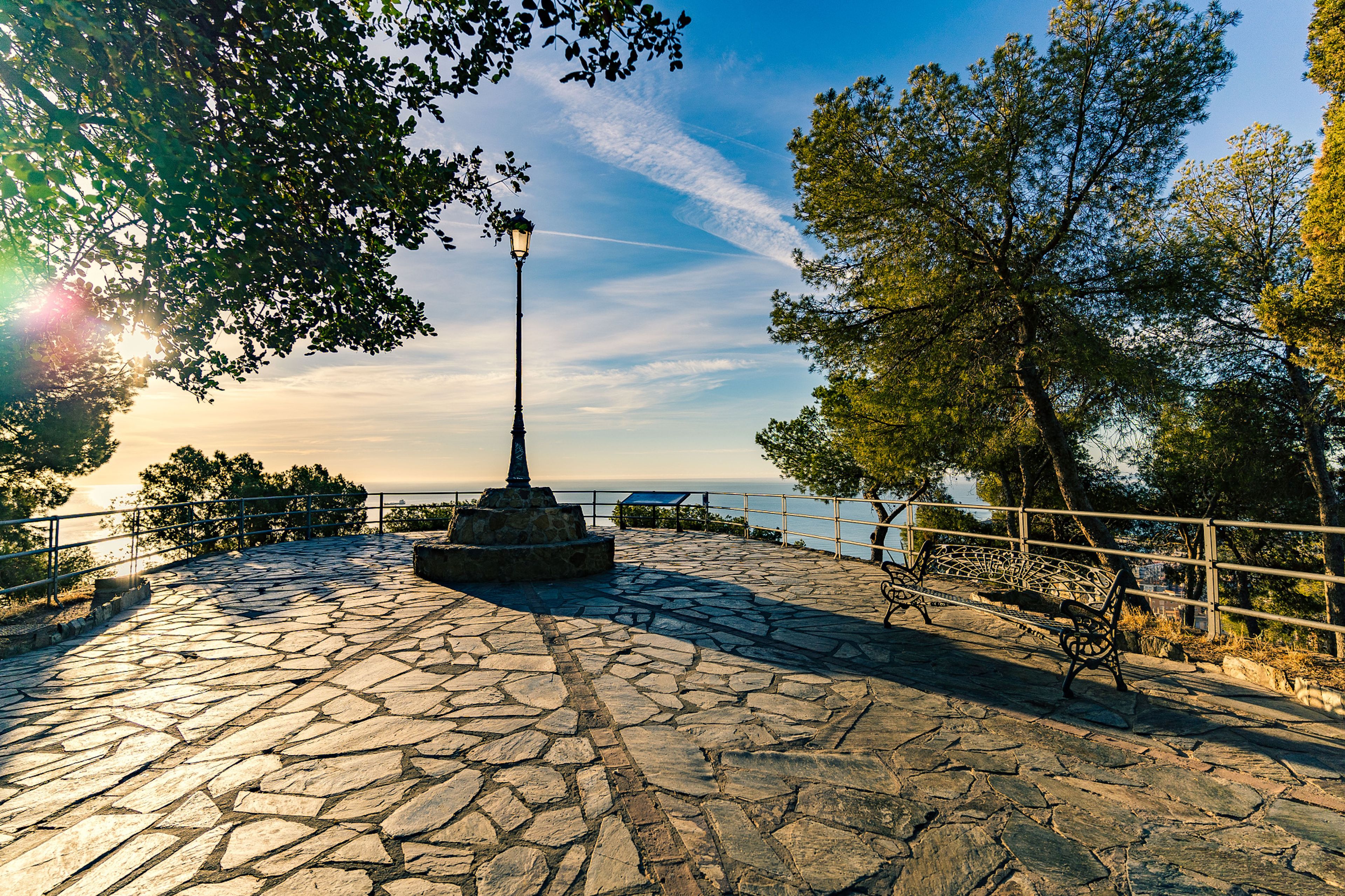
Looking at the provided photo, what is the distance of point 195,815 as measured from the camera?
2627mm

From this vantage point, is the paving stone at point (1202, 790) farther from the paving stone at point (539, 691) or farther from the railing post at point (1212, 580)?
the paving stone at point (539, 691)

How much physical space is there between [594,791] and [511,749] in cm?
69

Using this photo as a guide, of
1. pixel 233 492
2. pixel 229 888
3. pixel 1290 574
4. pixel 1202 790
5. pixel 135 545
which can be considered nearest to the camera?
pixel 229 888

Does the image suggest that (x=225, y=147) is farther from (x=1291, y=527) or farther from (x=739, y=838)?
(x=1291, y=527)

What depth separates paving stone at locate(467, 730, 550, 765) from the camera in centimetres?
314

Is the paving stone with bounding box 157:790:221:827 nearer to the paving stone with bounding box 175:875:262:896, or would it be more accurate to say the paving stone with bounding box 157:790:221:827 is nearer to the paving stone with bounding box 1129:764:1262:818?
the paving stone with bounding box 175:875:262:896

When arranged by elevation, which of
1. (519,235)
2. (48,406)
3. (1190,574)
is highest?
(519,235)

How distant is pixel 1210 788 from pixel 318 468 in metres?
23.9

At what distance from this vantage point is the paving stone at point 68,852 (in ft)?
7.17

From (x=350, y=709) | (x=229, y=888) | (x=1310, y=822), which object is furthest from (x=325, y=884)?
(x=1310, y=822)

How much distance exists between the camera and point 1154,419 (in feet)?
37.3

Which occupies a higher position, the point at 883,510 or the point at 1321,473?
the point at 1321,473

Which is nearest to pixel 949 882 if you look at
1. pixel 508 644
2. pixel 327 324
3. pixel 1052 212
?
pixel 508 644

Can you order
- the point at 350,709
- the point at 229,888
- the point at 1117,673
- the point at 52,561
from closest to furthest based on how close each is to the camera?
1. the point at 229,888
2. the point at 350,709
3. the point at 1117,673
4. the point at 52,561
